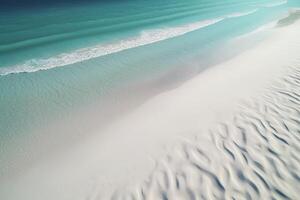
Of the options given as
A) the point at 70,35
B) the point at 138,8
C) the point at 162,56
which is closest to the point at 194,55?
the point at 162,56

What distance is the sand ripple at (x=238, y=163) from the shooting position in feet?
15.7

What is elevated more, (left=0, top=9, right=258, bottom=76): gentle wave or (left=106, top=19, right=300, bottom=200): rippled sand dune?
(left=0, top=9, right=258, bottom=76): gentle wave

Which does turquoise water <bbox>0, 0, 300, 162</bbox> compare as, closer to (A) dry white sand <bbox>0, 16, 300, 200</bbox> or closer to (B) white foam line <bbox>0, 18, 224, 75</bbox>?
(B) white foam line <bbox>0, 18, 224, 75</bbox>

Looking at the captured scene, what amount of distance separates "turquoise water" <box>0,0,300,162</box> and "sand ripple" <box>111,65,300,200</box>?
4.26 metres

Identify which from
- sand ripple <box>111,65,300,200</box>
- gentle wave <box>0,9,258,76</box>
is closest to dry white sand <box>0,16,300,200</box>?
sand ripple <box>111,65,300,200</box>

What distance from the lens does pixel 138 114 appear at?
7852mm

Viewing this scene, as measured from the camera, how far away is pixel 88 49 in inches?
539

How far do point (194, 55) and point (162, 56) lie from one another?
70.4 inches

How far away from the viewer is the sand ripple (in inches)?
188

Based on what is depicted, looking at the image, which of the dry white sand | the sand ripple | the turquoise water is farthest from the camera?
the turquoise water

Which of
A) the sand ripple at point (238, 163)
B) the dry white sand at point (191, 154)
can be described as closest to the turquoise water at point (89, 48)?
the dry white sand at point (191, 154)

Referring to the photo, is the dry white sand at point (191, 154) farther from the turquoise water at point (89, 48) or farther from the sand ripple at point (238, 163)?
the turquoise water at point (89, 48)

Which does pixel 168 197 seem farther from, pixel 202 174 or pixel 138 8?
pixel 138 8

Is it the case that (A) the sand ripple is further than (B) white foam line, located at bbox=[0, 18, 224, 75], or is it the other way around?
(B) white foam line, located at bbox=[0, 18, 224, 75]
